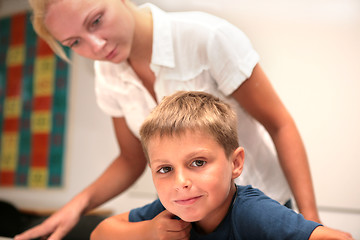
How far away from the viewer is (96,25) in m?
0.77

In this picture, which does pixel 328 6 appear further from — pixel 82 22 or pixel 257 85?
pixel 82 22

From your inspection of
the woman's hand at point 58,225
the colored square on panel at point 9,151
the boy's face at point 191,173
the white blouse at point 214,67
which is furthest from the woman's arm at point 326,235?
the colored square on panel at point 9,151

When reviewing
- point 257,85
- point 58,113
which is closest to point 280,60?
point 257,85

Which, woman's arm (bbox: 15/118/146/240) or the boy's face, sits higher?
the boy's face

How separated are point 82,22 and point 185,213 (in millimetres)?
463

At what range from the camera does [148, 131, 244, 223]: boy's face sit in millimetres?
541

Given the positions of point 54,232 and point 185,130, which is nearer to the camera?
point 185,130

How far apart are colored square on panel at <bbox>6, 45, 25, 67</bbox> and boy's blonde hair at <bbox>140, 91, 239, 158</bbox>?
7.44 feet

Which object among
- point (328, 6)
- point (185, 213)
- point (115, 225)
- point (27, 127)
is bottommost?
point (27, 127)

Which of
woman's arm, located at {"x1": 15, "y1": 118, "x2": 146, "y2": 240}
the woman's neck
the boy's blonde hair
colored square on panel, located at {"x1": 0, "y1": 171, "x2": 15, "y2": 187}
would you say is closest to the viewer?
the boy's blonde hair

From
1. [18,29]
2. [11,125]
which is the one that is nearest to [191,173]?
[11,125]

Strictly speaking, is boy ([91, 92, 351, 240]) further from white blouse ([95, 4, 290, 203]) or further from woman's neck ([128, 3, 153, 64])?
woman's neck ([128, 3, 153, 64])

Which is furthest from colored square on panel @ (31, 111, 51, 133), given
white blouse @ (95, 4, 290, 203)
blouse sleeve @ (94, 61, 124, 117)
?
white blouse @ (95, 4, 290, 203)

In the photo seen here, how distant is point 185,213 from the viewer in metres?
0.56
